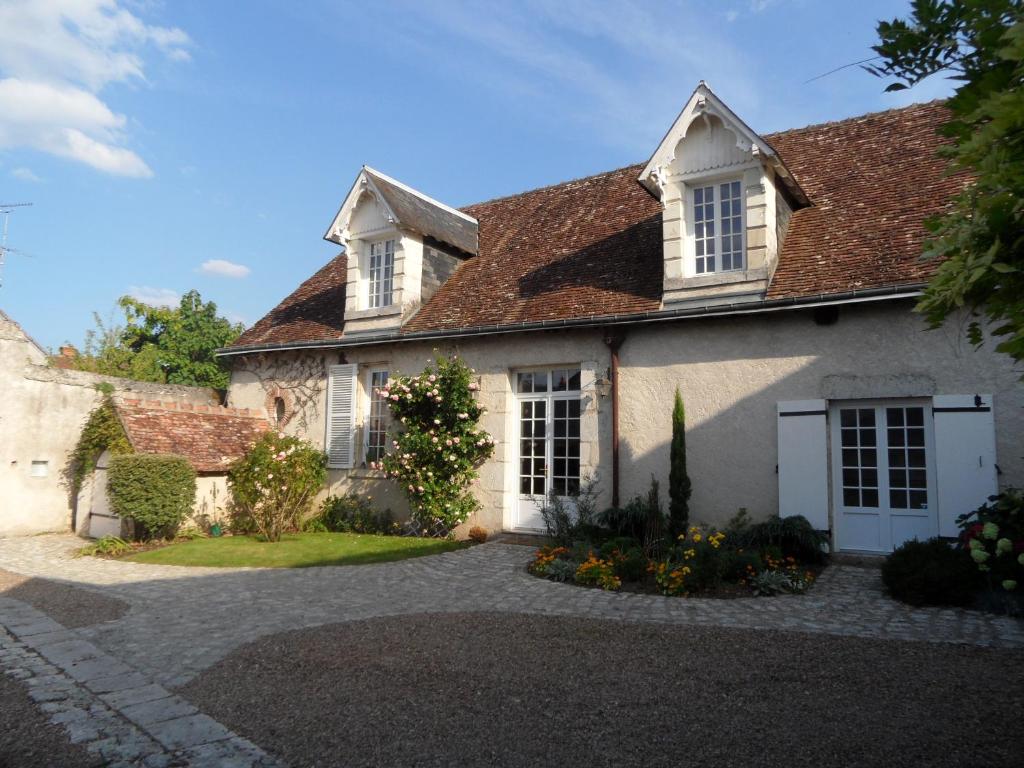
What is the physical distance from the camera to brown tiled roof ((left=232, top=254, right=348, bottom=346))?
1312 cm

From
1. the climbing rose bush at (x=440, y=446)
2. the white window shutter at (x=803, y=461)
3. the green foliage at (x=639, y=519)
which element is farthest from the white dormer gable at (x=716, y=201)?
the climbing rose bush at (x=440, y=446)

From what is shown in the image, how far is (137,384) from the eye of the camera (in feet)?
44.4

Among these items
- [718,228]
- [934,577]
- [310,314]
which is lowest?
[934,577]

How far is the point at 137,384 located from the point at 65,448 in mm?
1734

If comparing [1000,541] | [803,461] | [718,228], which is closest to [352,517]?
[803,461]

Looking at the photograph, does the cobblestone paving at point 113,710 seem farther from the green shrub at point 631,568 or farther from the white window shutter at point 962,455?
the white window shutter at point 962,455

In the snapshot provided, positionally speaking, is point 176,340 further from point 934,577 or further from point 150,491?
point 934,577

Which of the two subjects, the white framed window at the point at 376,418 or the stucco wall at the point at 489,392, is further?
the white framed window at the point at 376,418

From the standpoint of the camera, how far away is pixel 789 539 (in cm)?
791

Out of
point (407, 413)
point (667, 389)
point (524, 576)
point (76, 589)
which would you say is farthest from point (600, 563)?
point (76, 589)

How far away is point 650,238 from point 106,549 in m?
9.36

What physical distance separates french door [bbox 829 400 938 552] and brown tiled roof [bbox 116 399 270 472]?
9.53 metres

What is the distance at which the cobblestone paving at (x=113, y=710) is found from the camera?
3.35 metres

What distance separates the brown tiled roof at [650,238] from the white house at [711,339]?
0.04 meters
